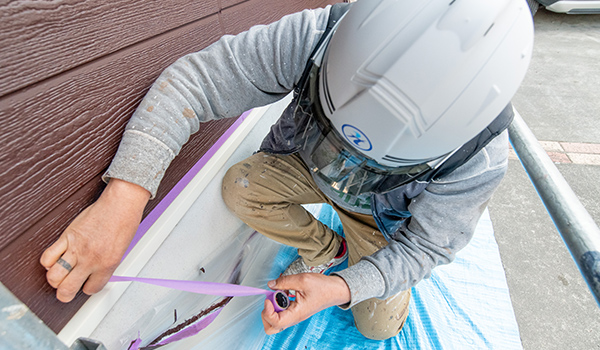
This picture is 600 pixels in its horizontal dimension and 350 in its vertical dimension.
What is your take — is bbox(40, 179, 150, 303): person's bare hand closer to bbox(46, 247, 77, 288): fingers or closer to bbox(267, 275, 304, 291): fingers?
bbox(46, 247, 77, 288): fingers

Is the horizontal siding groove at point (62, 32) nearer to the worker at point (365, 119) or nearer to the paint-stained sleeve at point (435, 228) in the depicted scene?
the worker at point (365, 119)

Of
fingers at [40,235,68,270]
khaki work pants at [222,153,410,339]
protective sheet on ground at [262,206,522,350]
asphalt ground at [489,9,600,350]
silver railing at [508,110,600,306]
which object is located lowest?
asphalt ground at [489,9,600,350]

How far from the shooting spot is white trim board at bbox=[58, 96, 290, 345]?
0.82m

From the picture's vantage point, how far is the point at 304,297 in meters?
0.92

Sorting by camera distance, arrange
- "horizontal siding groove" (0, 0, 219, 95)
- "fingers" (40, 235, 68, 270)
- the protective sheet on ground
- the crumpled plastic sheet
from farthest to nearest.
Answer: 1. the protective sheet on ground
2. the crumpled plastic sheet
3. "fingers" (40, 235, 68, 270)
4. "horizontal siding groove" (0, 0, 219, 95)

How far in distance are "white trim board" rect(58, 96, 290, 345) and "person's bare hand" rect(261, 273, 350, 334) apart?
39cm

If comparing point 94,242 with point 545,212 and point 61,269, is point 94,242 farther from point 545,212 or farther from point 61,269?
point 545,212

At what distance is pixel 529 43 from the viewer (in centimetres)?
67

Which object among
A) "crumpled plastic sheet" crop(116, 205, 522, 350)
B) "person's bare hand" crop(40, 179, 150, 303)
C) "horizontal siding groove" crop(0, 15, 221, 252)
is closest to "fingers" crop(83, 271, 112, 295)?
"person's bare hand" crop(40, 179, 150, 303)

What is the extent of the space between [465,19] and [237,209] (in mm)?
1048

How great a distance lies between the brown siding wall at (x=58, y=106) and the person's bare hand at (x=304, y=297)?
0.49 meters

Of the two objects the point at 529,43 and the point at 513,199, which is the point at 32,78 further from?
the point at 513,199

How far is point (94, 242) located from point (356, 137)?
2.05 ft

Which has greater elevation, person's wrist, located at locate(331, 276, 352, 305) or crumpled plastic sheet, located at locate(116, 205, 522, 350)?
person's wrist, located at locate(331, 276, 352, 305)
